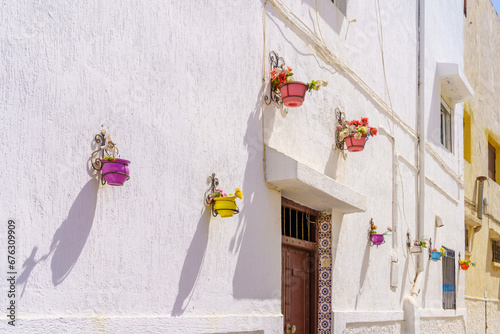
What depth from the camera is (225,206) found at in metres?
5.33

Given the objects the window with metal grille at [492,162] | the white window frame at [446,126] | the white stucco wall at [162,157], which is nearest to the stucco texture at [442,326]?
the white stucco wall at [162,157]

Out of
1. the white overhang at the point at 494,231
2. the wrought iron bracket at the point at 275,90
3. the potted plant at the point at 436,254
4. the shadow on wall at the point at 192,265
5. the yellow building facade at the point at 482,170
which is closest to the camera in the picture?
the shadow on wall at the point at 192,265

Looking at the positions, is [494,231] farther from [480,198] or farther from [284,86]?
[284,86]

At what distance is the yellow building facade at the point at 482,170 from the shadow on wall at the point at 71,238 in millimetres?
12157

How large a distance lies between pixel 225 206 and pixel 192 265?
53 cm

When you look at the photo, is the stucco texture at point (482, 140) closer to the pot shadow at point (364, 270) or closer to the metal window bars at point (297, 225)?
the pot shadow at point (364, 270)

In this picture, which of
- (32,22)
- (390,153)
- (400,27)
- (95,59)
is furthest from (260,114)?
(400,27)

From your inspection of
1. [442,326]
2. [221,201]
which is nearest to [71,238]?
[221,201]

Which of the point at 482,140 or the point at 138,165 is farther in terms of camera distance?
the point at 482,140

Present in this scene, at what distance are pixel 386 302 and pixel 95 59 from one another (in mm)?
6229

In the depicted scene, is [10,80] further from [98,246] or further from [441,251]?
[441,251]

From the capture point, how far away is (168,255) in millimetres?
4922

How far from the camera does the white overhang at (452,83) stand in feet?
40.4

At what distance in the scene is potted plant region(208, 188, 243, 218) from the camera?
5.33 meters
